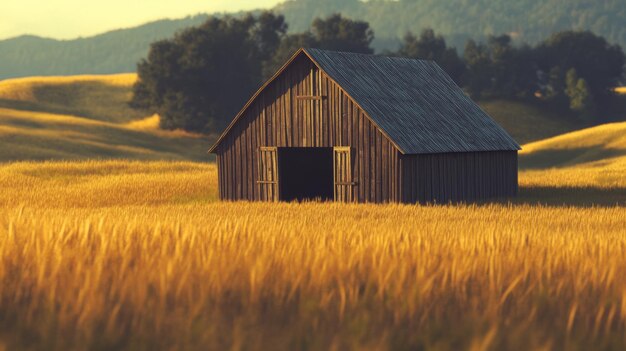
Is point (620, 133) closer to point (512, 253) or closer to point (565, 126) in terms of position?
point (565, 126)

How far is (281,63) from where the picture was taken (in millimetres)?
105000

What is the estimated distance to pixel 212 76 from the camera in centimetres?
10475

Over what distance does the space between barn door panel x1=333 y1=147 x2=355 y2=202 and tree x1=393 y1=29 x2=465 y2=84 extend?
84.8 meters

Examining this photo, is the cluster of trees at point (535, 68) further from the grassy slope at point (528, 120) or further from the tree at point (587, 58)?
the grassy slope at point (528, 120)

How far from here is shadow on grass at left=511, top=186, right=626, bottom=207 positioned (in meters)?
36.8

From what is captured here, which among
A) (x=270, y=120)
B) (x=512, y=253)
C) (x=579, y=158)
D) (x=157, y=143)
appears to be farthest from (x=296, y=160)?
(x=157, y=143)

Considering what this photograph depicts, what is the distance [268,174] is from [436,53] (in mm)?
88147

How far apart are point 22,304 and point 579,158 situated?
248 ft

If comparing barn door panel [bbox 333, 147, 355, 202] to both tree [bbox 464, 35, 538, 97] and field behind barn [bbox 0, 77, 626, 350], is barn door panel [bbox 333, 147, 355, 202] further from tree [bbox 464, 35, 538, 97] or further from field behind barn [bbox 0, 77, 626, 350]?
tree [bbox 464, 35, 538, 97]

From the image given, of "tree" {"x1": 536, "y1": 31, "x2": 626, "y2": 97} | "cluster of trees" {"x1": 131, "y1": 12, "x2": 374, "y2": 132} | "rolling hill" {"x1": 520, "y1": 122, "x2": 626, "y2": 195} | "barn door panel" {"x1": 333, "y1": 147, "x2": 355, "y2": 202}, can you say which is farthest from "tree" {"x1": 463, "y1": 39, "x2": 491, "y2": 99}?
"barn door panel" {"x1": 333, "y1": 147, "x2": 355, "y2": 202}

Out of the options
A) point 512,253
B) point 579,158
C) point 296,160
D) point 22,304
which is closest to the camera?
point 22,304

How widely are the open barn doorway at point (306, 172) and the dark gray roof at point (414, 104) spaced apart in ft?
12.7

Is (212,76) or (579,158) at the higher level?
(212,76)

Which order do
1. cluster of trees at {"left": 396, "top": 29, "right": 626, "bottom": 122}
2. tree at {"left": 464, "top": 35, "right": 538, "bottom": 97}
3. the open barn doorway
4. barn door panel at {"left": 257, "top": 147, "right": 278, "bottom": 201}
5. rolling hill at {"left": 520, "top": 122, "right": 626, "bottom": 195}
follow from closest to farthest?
barn door panel at {"left": 257, "top": 147, "right": 278, "bottom": 201} → the open barn doorway → rolling hill at {"left": 520, "top": 122, "right": 626, "bottom": 195} → cluster of trees at {"left": 396, "top": 29, "right": 626, "bottom": 122} → tree at {"left": 464, "top": 35, "right": 538, "bottom": 97}
